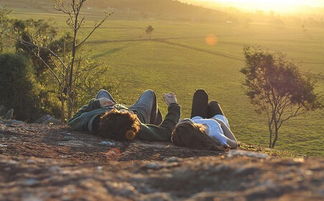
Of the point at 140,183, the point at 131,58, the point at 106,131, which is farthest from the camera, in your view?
the point at 131,58

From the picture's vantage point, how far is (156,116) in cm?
1040

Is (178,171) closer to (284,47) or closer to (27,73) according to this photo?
(27,73)

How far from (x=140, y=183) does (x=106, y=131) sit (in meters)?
4.35

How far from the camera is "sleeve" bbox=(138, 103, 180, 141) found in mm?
8566

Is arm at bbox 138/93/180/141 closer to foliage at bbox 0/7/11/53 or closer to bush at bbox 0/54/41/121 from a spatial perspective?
bush at bbox 0/54/41/121

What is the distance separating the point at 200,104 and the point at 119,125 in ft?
11.2

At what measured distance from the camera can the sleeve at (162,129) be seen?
8.57 m

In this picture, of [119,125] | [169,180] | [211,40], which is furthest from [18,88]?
[211,40]

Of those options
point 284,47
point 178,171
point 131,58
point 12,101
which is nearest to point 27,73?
point 12,101

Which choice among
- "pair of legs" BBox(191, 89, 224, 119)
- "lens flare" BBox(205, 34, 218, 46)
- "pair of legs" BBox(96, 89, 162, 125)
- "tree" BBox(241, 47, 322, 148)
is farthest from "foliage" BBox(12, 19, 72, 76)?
"lens flare" BBox(205, 34, 218, 46)

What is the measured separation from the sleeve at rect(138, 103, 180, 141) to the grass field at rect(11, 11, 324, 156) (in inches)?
1025

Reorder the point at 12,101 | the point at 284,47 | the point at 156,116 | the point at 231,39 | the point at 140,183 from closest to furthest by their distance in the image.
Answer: the point at 140,183, the point at 156,116, the point at 12,101, the point at 284,47, the point at 231,39

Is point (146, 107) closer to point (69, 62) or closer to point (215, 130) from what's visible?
point (215, 130)

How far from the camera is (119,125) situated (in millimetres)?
7605
